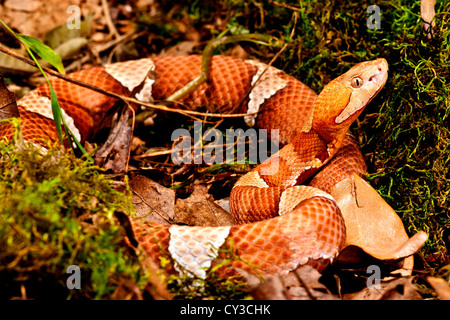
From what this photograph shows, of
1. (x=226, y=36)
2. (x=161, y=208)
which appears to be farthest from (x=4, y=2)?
(x=161, y=208)

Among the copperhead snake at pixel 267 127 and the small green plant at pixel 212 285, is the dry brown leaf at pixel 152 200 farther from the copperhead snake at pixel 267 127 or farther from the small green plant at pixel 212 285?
the small green plant at pixel 212 285

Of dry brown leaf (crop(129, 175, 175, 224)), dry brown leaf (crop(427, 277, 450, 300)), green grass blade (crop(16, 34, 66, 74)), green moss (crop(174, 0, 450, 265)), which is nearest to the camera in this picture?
dry brown leaf (crop(427, 277, 450, 300))

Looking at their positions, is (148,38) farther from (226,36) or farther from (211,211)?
(211,211)

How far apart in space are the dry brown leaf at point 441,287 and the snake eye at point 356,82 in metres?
1.63

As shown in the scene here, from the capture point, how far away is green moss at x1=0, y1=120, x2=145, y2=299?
1.87 meters

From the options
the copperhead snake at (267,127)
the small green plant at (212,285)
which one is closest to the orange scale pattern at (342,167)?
the copperhead snake at (267,127)

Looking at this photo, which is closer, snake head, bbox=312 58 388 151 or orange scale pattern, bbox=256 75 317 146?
snake head, bbox=312 58 388 151

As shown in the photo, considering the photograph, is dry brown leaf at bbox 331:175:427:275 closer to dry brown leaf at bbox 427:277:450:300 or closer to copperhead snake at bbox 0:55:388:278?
copperhead snake at bbox 0:55:388:278

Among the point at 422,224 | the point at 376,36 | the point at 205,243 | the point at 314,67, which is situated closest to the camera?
the point at 205,243

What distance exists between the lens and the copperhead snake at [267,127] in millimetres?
2461

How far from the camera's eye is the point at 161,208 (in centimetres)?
304

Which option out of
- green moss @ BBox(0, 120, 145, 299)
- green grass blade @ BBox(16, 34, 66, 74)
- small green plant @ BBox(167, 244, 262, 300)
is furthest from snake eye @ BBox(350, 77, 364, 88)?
green grass blade @ BBox(16, 34, 66, 74)

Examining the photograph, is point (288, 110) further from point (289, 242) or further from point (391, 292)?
point (391, 292)

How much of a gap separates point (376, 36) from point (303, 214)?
225 cm
